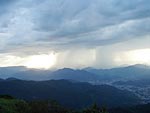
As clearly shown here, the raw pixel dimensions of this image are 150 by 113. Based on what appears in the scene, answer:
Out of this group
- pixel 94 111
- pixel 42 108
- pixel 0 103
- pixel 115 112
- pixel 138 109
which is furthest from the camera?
pixel 138 109

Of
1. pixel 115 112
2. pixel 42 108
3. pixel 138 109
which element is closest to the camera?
pixel 42 108

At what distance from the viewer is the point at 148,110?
618 feet

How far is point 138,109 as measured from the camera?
194 metres

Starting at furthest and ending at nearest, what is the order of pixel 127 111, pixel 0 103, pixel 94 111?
pixel 127 111 → pixel 0 103 → pixel 94 111

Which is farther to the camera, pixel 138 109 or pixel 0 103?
pixel 138 109

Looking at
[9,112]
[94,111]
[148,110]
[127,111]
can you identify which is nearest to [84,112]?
[94,111]

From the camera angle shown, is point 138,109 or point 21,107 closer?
point 21,107

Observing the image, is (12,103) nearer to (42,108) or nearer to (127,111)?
(42,108)

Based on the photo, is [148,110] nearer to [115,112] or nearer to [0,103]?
[115,112]

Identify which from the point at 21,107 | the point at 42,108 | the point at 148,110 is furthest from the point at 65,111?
the point at 148,110

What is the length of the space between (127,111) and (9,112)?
6044 inches

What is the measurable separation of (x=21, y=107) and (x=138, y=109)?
6600 inches

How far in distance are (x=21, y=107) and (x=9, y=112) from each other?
2.92m

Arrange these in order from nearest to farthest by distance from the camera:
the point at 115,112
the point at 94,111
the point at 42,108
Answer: the point at 94,111 → the point at 42,108 → the point at 115,112
